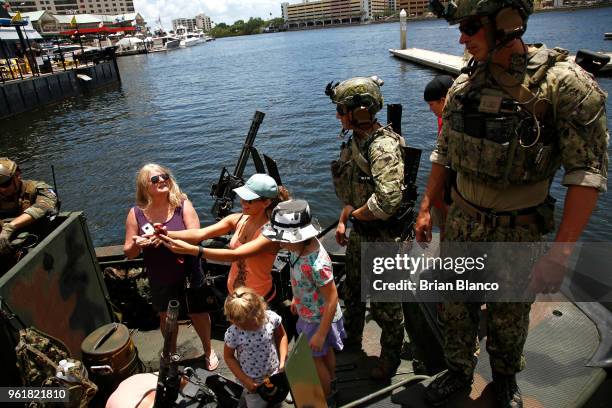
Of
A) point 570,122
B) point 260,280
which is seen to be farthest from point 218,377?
point 570,122

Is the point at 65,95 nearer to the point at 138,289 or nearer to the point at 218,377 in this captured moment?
the point at 138,289

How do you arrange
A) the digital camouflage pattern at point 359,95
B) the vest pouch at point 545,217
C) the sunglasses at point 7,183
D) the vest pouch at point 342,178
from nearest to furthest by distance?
1. the vest pouch at point 545,217
2. the digital camouflage pattern at point 359,95
3. the vest pouch at point 342,178
4. the sunglasses at point 7,183

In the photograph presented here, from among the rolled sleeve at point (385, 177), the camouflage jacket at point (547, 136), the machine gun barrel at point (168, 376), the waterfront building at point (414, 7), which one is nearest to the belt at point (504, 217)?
the camouflage jacket at point (547, 136)

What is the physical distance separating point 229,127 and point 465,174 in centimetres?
1885

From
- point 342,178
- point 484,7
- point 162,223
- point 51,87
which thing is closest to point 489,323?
point 342,178

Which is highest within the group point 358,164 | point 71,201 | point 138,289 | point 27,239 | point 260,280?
point 358,164

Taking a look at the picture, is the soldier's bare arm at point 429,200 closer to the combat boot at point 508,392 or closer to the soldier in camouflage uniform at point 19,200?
the combat boot at point 508,392

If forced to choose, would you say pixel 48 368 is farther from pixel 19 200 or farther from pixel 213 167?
pixel 213 167

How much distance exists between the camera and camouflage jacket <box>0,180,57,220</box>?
3.78m

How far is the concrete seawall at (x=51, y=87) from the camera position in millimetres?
26953

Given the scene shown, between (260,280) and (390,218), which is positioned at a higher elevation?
(390,218)

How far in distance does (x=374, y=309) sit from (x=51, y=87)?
35362 millimetres

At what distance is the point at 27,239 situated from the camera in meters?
3.63

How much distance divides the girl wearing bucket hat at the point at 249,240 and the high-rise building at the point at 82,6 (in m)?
172
